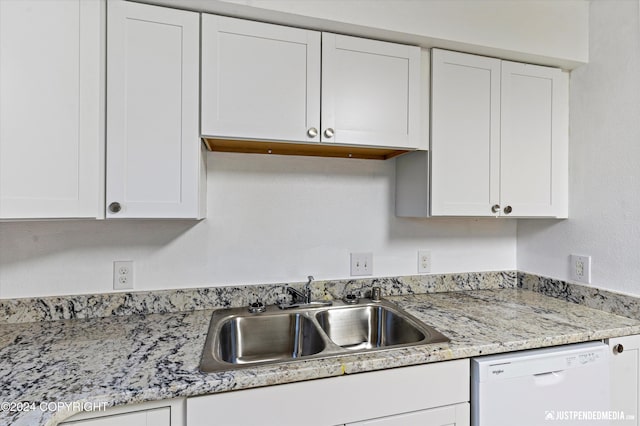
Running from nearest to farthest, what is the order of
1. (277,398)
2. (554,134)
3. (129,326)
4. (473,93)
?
(277,398)
(129,326)
(473,93)
(554,134)

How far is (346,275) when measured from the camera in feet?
5.56

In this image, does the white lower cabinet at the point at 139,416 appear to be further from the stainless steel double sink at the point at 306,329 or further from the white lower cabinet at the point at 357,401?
the stainless steel double sink at the point at 306,329

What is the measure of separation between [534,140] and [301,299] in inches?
54.5

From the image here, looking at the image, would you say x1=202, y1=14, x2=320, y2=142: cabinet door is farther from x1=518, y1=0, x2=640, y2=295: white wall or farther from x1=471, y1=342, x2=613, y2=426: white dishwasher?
x1=518, y1=0, x2=640, y2=295: white wall

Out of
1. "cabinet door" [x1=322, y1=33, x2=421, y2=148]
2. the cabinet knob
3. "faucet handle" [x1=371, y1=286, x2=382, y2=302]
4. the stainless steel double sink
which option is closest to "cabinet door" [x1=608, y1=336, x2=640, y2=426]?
the stainless steel double sink

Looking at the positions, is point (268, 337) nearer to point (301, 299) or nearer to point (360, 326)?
point (301, 299)

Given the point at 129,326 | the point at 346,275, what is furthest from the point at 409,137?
the point at 129,326

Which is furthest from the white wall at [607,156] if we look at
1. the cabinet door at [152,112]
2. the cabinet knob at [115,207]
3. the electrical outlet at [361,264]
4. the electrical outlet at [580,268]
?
the cabinet knob at [115,207]

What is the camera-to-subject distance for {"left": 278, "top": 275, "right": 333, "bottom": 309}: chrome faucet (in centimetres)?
151

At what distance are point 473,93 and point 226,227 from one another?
131 centimetres

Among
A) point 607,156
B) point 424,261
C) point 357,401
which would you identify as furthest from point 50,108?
point 607,156

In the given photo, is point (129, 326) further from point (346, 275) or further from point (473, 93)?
point (473, 93)

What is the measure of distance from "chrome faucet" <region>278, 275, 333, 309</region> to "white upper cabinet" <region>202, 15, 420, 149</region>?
69 cm

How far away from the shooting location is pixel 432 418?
1.05 m
